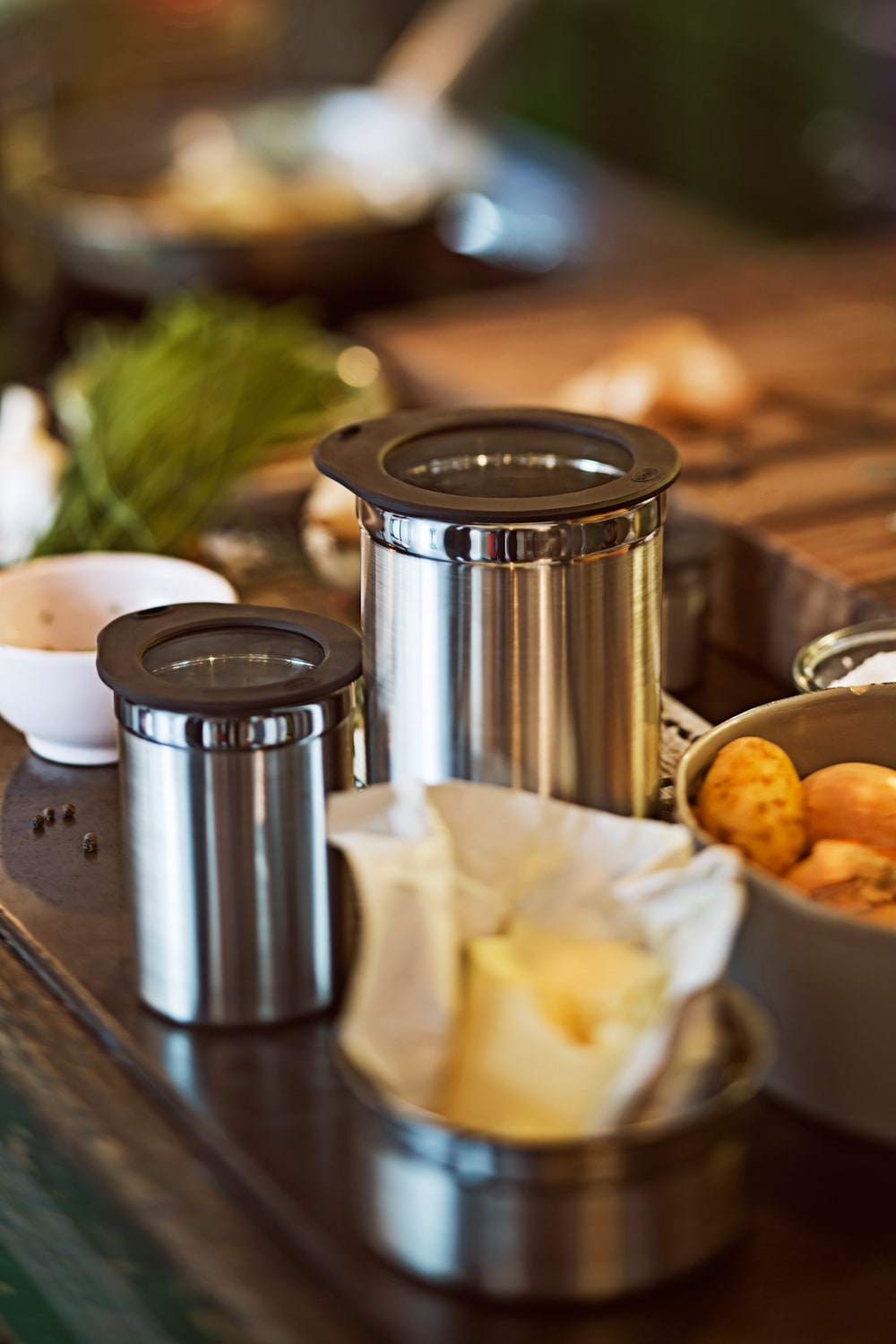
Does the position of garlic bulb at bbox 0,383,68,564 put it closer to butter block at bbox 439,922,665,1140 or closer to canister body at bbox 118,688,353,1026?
canister body at bbox 118,688,353,1026

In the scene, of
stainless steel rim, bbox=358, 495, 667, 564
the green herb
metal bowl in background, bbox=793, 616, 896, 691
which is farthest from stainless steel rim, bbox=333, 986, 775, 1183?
the green herb

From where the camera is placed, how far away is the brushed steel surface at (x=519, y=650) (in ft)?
2.51

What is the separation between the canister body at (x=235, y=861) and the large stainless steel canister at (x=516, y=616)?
0.16 ft

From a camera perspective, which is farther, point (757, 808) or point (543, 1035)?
point (757, 808)

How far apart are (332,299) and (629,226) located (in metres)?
0.45

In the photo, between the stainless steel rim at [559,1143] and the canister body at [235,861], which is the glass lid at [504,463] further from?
the stainless steel rim at [559,1143]

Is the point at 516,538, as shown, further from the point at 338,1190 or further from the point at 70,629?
the point at 70,629

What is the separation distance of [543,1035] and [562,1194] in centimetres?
6

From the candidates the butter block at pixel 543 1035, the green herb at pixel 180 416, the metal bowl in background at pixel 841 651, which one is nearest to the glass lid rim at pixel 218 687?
the butter block at pixel 543 1035

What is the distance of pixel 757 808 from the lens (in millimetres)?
759

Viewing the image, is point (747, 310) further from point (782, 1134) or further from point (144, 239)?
point (782, 1134)

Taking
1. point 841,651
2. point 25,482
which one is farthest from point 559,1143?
point 25,482

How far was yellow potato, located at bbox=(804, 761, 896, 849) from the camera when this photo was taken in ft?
2.56

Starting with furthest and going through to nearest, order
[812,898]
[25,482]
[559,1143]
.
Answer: [25,482], [812,898], [559,1143]
